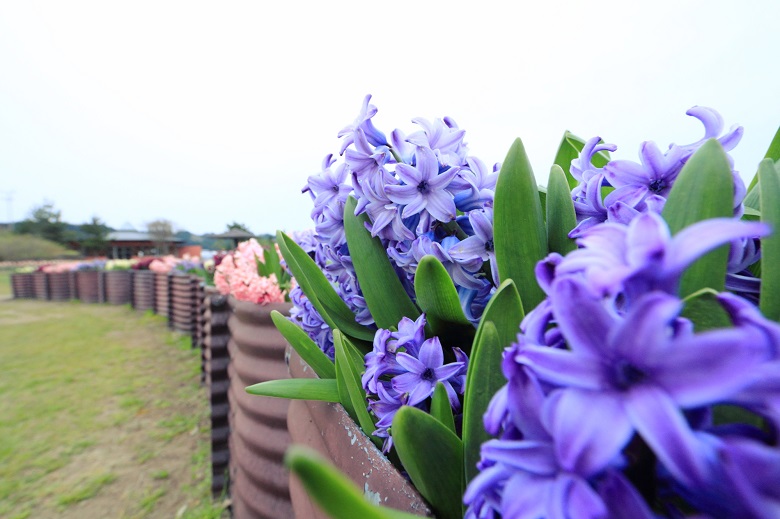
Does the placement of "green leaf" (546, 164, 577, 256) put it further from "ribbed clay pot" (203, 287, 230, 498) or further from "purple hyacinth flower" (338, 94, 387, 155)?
"ribbed clay pot" (203, 287, 230, 498)

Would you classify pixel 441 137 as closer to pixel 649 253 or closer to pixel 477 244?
pixel 477 244

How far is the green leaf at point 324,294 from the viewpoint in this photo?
614mm

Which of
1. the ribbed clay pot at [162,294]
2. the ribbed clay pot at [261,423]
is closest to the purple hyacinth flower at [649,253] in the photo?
the ribbed clay pot at [261,423]

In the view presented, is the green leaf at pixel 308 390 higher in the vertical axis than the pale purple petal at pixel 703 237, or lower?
lower

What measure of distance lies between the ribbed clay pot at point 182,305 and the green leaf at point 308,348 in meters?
5.48

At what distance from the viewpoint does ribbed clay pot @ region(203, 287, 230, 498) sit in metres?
2.34

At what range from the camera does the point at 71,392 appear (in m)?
4.14

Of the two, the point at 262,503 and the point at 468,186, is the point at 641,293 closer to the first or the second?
the point at 468,186

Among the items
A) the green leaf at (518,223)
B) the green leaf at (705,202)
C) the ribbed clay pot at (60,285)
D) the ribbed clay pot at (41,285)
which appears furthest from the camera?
the ribbed clay pot at (41,285)

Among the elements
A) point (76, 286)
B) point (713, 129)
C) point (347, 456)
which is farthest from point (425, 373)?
point (76, 286)

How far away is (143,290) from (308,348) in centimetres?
1007

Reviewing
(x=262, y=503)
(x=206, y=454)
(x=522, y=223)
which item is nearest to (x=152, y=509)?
(x=206, y=454)

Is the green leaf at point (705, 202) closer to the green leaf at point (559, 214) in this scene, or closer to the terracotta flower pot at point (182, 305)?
the green leaf at point (559, 214)

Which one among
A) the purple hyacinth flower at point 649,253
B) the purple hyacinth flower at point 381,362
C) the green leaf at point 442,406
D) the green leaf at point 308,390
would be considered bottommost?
the green leaf at point 308,390
